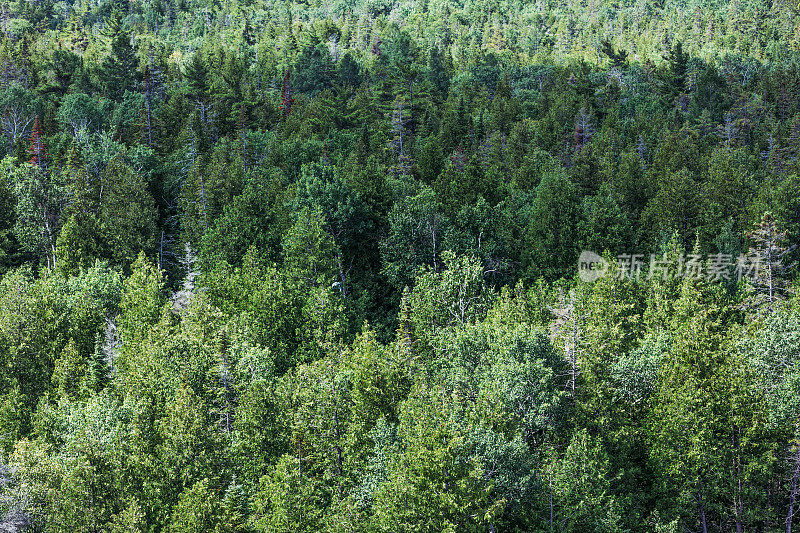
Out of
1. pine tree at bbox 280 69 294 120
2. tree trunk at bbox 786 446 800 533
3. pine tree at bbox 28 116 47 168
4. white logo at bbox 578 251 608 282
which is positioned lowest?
tree trunk at bbox 786 446 800 533

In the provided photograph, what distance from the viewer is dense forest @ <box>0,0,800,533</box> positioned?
43469 millimetres

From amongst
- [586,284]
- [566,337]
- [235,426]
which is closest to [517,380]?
[566,337]

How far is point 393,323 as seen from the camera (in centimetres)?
7594

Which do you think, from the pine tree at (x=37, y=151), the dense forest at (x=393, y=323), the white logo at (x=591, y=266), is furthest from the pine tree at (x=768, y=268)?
the pine tree at (x=37, y=151)

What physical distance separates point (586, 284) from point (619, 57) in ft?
415

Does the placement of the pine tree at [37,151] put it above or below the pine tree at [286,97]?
below

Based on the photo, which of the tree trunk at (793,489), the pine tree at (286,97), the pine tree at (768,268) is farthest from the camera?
the pine tree at (286,97)

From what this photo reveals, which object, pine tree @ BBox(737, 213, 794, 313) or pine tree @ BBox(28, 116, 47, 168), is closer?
pine tree @ BBox(737, 213, 794, 313)

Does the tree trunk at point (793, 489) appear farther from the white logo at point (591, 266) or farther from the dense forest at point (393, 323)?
the white logo at point (591, 266)

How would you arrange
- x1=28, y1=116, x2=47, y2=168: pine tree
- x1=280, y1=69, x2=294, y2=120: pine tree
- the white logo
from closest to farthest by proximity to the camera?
the white logo, x1=28, y1=116, x2=47, y2=168: pine tree, x1=280, y1=69, x2=294, y2=120: pine tree

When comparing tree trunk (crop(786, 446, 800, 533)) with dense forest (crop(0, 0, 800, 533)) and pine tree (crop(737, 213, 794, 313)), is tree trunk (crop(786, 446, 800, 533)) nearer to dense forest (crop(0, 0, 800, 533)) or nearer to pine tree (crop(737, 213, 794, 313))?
dense forest (crop(0, 0, 800, 533))

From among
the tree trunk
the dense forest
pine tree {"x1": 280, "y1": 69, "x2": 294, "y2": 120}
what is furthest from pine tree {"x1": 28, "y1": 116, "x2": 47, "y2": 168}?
the tree trunk

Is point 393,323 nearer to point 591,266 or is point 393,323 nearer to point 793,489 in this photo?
point 591,266

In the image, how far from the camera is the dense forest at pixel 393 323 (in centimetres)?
4347
